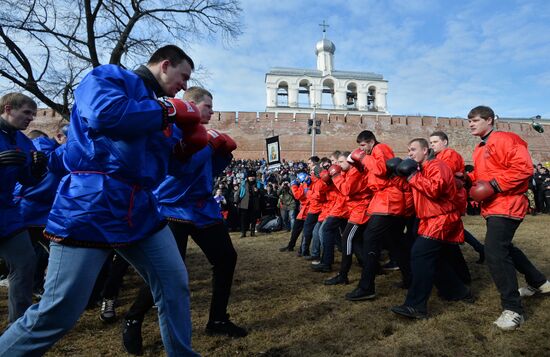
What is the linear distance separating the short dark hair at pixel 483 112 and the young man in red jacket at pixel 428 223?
64cm

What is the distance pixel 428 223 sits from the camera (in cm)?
351

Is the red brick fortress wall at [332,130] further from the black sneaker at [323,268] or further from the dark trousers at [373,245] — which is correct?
the dark trousers at [373,245]

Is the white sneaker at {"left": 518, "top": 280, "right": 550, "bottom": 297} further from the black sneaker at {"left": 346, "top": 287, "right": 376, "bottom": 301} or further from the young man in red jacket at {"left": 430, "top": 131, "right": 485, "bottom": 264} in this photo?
the black sneaker at {"left": 346, "top": 287, "right": 376, "bottom": 301}

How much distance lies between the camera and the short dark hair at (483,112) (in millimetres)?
3518

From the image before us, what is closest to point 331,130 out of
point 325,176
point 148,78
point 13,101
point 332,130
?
point 332,130

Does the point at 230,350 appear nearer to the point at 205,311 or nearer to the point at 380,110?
the point at 205,311

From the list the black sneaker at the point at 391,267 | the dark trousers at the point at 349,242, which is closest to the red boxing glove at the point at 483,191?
the dark trousers at the point at 349,242

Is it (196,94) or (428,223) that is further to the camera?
(428,223)

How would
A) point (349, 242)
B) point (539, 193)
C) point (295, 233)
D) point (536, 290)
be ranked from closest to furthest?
1. point (536, 290)
2. point (349, 242)
3. point (295, 233)
4. point (539, 193)

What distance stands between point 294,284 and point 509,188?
2731 millimetres

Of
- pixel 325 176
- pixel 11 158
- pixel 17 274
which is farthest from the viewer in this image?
pixel 325 176

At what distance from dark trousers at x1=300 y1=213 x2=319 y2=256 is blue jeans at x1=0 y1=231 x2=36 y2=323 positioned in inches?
189

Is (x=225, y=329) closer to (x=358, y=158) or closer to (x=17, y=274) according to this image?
(x=17, y=274)

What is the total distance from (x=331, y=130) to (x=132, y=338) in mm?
33378
